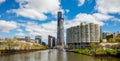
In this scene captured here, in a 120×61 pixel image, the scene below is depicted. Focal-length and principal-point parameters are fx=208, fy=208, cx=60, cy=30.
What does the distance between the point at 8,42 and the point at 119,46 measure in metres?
62.9

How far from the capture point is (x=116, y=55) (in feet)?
231

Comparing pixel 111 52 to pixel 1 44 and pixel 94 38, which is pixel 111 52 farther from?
pixel 94 38

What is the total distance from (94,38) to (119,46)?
101755mm

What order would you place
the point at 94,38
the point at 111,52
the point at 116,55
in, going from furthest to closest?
the point at 94,38 → the point at 111,52 → the point at 116,55

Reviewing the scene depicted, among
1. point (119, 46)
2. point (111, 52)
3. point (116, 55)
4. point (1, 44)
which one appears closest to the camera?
point (116, 55)

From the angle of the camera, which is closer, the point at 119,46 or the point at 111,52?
the point at 111,52

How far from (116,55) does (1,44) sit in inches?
2863

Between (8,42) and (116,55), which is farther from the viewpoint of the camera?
(8,42)

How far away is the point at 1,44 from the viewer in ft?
395

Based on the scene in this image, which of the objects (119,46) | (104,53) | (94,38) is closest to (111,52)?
(104,53)

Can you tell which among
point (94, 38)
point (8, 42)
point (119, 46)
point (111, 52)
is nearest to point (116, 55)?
point (111, 52)

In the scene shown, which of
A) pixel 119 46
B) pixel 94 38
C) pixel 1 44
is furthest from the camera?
pixel 94 38

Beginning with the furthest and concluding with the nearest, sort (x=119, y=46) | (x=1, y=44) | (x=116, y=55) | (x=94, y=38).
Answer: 1. (x=94, y=38)
2. (x=1, y=44)
3. (x=119, y=46)
4. (x=116, y=55)

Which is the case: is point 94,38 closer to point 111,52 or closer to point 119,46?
point 119,46
